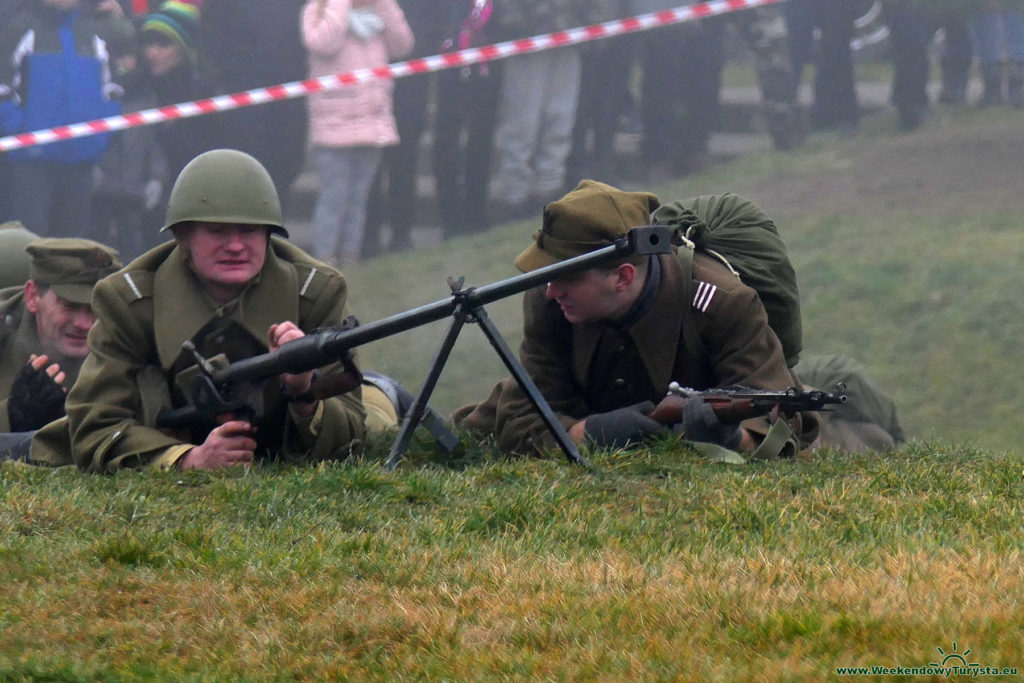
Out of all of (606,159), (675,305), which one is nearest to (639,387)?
(675,305)

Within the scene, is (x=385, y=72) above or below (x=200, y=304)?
above

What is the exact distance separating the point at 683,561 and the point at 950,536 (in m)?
0.89

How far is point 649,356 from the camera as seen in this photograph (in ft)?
22.0

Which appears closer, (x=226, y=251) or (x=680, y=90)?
(x=226, y=251)

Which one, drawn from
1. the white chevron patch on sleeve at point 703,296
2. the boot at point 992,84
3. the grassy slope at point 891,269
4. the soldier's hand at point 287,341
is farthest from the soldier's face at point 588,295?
the boot at point 992,84

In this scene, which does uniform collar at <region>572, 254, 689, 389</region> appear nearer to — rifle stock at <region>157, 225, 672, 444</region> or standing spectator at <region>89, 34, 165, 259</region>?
rifle stock at <region>157, 225, 672, 444</region>

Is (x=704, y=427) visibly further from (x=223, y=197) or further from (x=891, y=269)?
(x=891, y=269)

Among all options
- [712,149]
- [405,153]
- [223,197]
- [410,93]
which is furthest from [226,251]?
[712,149]

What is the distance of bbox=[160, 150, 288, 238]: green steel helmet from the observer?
21.8ft

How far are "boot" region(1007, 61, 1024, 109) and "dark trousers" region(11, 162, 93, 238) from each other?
25.8ft

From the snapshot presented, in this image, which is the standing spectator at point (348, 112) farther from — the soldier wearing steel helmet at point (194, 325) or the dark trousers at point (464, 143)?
the soldier wearing steel helmet at point (194, 325)

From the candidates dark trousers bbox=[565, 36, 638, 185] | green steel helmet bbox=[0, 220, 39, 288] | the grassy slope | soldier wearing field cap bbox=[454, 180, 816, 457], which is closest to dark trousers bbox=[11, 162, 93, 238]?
the grassy slope

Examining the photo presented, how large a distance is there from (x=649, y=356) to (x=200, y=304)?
72.2 inches

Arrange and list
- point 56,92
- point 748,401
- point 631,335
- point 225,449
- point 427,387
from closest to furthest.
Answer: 1. point 427,387
2. point 748,401
3. point 225,449
4. point 631,335
5. point 56,92
